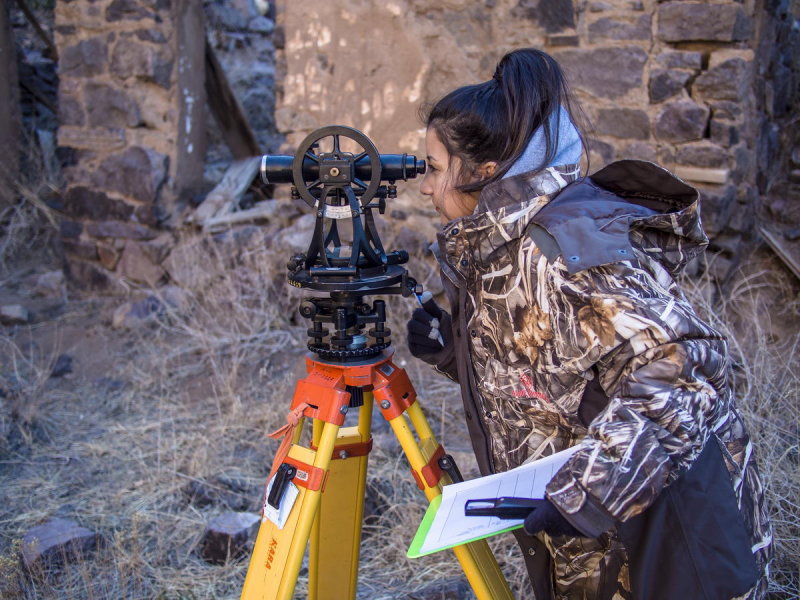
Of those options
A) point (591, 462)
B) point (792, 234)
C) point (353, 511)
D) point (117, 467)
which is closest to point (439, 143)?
point (591, 462)

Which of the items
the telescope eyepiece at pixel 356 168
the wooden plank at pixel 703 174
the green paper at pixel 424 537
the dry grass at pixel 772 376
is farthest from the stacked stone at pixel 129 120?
the green paper at pixel 424 537

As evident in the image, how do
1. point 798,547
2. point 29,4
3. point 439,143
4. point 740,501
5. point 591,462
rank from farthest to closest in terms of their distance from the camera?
1. point 29,4
2. point 798,547
3. point 439,143
4. point 740,501
5. point 591,462

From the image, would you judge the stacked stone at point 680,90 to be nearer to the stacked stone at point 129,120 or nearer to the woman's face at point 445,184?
the woman's face at point 445,184

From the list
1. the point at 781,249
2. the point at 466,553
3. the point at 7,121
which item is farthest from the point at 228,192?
the point at 466,553

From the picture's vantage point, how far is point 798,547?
2.17m

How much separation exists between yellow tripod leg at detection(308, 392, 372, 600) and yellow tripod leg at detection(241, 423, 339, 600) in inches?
8.5

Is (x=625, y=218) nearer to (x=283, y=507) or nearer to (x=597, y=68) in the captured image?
(x=283, y=507)

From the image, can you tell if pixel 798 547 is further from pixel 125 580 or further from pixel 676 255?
pixel 125 580

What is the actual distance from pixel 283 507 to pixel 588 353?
702 millimetres

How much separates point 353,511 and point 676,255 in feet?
3.18

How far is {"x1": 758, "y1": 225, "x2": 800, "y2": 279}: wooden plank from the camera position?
11.7ft

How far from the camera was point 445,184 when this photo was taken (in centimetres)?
167

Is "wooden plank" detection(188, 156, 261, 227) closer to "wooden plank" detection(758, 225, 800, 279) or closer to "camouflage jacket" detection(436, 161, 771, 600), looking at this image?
"wooden plank" detection(758, 225, 800, 279)

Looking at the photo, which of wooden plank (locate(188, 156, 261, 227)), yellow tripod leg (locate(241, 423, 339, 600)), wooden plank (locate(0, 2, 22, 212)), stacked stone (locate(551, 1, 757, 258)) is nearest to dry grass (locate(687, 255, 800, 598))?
stacked stone (locate(551, 1, 757, 258))
